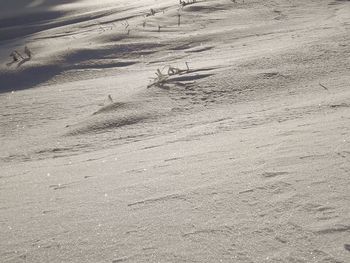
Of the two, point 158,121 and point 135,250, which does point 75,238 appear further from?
point 158,121

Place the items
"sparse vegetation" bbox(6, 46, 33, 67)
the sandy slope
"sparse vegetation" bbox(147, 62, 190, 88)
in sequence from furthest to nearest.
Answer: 1. "sparse vegetation" bbox(6, 46, 33, 67)
2. "sparse vegetation" bbox(147, 62, 190, 88)
3. the sandy slope

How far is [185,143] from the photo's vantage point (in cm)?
243

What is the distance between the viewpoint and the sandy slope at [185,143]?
156cm

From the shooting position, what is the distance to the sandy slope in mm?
1557

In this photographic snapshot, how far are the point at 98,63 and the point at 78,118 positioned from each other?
133cm

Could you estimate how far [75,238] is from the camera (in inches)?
63.9

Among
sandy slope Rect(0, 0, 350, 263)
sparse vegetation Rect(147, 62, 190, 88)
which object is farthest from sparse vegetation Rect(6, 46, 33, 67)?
sparse vegetation Rect(147, 62, 190, 88)

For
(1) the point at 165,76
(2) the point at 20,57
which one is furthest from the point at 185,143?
(2) the point at 20,57

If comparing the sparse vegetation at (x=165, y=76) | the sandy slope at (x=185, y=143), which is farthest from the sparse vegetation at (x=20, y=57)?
the sparse vegetation at (x=165, y=76)

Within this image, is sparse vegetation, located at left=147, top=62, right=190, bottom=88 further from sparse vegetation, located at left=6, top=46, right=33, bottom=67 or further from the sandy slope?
sparse vegetation, located at left=6, top=46, right=33, bottom=67

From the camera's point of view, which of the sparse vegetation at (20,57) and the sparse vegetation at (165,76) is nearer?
the sparse vegetation at (165,76)

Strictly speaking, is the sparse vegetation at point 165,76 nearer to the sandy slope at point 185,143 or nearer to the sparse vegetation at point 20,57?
the sandy slope at point 185,143

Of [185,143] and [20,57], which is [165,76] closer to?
[185,143]

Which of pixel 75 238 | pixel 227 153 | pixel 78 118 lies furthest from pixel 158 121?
pixel 75 238
